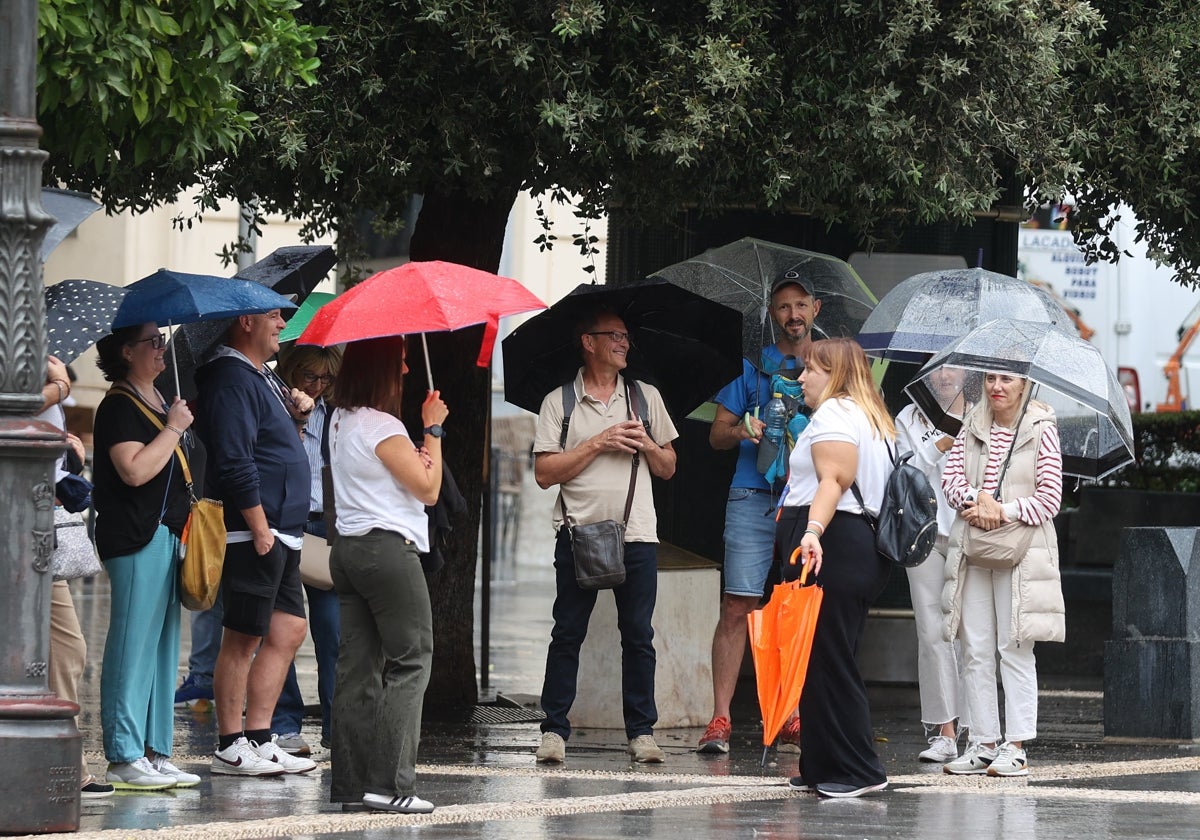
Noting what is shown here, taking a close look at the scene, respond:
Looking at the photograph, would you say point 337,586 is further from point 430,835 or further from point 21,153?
point 21,153

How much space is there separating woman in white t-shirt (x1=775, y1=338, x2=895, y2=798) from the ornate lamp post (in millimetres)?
2777

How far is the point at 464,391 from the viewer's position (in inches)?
429

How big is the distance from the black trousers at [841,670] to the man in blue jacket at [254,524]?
2118mm

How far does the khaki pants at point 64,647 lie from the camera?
750 centimetres

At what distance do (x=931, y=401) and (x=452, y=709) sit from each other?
3.24 meters

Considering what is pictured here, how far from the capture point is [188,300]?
779 centimetres

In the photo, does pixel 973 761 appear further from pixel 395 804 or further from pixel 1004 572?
pixel 395 804

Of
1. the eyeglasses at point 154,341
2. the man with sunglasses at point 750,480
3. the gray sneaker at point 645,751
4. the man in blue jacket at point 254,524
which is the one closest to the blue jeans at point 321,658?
the man in blue jacket at point 254,524

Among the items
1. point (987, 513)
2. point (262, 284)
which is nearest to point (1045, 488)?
point (987, 513)

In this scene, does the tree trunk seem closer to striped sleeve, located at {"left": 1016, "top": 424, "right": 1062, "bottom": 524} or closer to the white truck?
striped sleeve, located at {"left": 1016, "top": 424, "right": 1062, "bottom": 524}

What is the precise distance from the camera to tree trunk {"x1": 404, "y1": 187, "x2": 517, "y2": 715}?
10742mm

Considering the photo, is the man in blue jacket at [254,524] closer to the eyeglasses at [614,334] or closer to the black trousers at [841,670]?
the eyeglasses at [614,334]

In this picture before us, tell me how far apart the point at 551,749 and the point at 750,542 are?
1564 mm

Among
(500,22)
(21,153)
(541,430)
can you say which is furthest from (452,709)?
(21,153)
